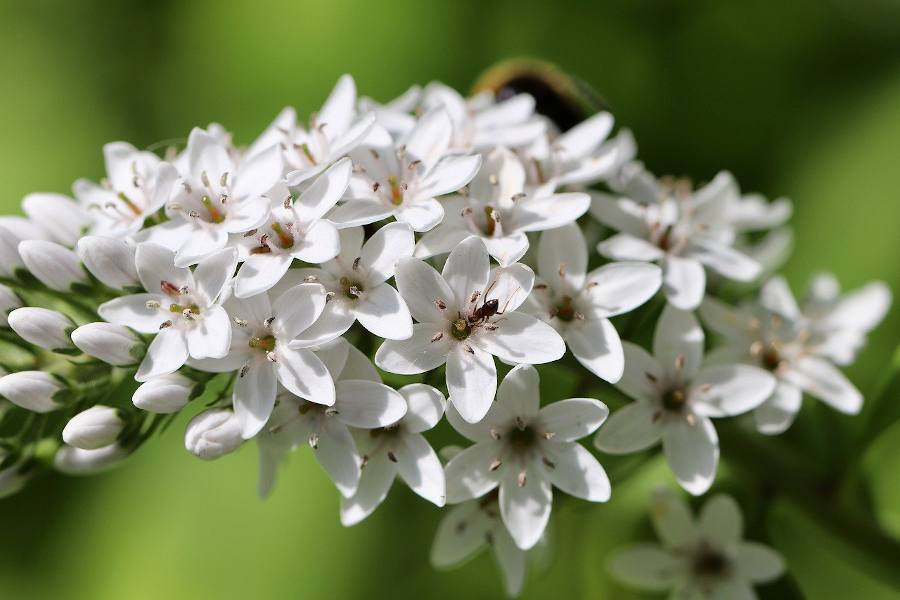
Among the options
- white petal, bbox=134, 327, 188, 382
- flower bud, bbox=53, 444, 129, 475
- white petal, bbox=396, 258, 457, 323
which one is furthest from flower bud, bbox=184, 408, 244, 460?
white petal, bbox=396, 258, 457, 323

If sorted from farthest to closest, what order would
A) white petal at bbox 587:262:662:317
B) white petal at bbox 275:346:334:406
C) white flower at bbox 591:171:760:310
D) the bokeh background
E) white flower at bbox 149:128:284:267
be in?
the bokeh background, white flower at bbox 591:171:760:310, white petal at bbox 587:262:662:317, white flower at bbox 149:128:284:267, white petal at bbox 275:346:334:406

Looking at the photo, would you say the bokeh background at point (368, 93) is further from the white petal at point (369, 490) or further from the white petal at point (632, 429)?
the white petal at point (369, 490)

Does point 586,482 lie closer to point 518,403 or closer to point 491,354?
point 518,403

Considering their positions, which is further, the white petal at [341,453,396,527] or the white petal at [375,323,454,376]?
the white petal at [341,453,396,527]

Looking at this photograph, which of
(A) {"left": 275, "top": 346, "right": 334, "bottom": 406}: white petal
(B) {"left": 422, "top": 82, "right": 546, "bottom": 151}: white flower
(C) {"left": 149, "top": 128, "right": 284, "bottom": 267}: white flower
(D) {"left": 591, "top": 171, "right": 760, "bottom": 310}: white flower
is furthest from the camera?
(B) {"left": 422, "top": 82, "right": 546, "bottom": 151}: white flower

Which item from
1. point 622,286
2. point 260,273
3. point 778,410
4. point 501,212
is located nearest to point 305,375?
point 260,273

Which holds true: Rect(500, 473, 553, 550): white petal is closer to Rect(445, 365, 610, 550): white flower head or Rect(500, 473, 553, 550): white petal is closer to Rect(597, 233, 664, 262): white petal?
Rect(445, 365, 610, 550): white flower head

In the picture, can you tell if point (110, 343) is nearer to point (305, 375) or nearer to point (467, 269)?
point (305, 375)

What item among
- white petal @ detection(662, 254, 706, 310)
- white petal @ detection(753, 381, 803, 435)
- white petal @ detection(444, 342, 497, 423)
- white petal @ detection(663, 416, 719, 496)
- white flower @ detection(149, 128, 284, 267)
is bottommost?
white petal @ detection(753, 381, 803, 435)
